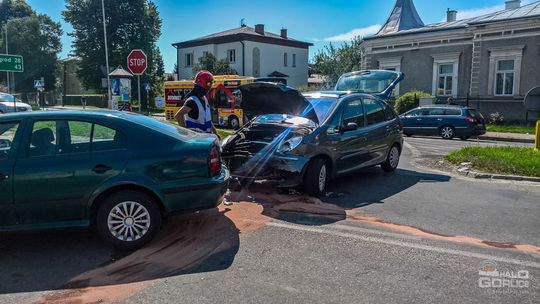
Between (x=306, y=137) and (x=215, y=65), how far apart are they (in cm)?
3662

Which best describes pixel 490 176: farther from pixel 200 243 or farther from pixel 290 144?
pixel 200 243

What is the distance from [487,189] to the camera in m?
7.84

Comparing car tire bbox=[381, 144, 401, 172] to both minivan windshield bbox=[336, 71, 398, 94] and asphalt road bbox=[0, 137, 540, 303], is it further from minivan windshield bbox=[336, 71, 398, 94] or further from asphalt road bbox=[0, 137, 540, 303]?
asphalt road bbox=[0, 137, 540, 303]

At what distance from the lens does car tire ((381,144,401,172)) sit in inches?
360

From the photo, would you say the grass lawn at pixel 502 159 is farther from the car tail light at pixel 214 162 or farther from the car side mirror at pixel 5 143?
the car side mirror at pixel 5 143

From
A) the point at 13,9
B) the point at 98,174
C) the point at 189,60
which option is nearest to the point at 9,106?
the point at 98,174

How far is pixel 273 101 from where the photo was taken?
7.91 m

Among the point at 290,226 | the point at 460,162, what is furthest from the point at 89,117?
the point at 460,162

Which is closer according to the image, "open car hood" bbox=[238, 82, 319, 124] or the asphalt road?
the asphalt road

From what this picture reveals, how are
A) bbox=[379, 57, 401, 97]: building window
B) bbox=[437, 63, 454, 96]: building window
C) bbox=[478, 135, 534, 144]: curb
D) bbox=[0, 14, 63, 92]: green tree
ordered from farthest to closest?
bbox=[0, 14, 63, 92]: green tree → bbox=[379, 57, 401, 97]: building window → bbox=[437, 63, 454, 96]: building window → bbox=[478, 135, 534, 144]: curb

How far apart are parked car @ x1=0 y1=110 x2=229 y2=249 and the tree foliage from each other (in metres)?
59.3

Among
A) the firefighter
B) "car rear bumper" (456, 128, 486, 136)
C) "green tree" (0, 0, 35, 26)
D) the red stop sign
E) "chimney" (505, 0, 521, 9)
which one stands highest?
"green tree" (0, 0, 35, 26)

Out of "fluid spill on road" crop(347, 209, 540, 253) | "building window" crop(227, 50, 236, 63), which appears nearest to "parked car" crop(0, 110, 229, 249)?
"fluid spill on road" crop(347, 209, 540, 253)

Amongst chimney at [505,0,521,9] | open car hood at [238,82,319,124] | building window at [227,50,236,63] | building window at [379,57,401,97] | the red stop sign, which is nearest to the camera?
open car hood at [238,82,319,124]
